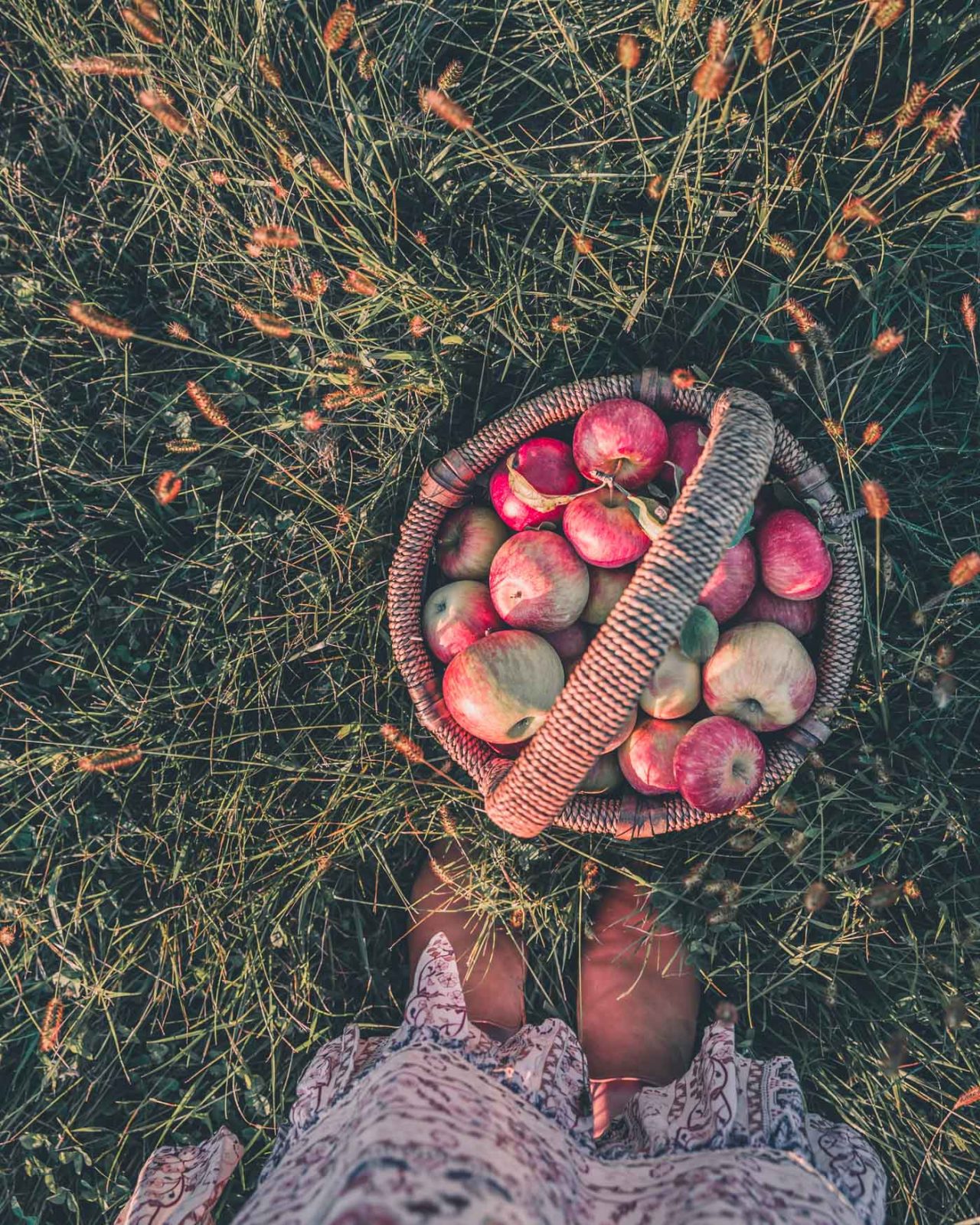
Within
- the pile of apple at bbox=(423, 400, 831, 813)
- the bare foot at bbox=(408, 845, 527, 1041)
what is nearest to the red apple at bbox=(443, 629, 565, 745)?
the pile of apple at bbox=(423, 400, 831, 813)

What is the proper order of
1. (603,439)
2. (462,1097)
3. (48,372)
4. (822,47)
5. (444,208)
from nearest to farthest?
(462,1097) < (603,439) < (822,47) < (444,208) < (48,372)

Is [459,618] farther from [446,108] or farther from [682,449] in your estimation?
[446,108]

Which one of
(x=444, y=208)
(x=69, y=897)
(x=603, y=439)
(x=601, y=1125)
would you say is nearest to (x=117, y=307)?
(x=444, y=208)

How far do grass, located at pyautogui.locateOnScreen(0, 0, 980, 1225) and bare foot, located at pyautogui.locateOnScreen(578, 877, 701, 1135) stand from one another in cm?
9

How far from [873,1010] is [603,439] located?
1.74m

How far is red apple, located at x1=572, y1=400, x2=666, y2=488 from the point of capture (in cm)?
204

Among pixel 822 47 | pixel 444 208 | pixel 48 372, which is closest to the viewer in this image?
pixel 822 47

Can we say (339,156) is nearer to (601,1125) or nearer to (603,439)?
(603,439)

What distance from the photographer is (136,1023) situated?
7.99 feet

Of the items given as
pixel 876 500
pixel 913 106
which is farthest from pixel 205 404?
pixel 913 106

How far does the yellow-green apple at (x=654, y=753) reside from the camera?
209 centimetres

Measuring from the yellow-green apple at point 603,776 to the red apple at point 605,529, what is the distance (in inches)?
21.4

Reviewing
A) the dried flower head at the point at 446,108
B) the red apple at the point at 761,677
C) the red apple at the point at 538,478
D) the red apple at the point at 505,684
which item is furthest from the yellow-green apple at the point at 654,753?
the dried flower head at the point at 446,108

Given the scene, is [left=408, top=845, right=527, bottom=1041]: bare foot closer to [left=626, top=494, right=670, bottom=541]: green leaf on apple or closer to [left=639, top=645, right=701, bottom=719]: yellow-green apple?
[left=639, top=645, right=701, bottom=719]: yellow-green apple
